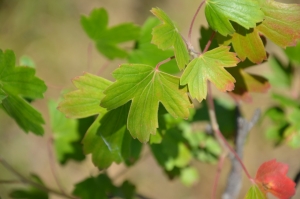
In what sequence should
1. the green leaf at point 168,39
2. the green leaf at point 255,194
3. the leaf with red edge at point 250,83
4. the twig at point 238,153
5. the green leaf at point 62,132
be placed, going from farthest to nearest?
the green leaf at point 62,132, the twig at point 238,153, the leaf with red edge at point 250,83, the green leaf at point 255,194, the green leaf at point 168,39

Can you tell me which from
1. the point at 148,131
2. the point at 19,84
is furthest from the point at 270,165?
the point at 19,84

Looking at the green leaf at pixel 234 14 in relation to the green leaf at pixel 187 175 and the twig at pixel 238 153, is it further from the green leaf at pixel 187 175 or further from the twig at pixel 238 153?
the green leaf at pixel 187 175

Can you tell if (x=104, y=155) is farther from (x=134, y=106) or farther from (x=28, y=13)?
(x=28, y=13)

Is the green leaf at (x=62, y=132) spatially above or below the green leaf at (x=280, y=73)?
above

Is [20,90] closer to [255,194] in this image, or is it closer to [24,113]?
[24,113]

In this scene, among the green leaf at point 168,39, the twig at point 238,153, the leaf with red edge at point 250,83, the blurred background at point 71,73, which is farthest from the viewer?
the blurred background at point 71,73

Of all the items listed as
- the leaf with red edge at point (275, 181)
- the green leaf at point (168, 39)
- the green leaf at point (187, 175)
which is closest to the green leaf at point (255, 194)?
the leaf with red edge at point (275, 181)

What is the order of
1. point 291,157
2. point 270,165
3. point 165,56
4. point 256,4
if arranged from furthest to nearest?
point 291,157
point 165,56
point 270,165
point 256,4
